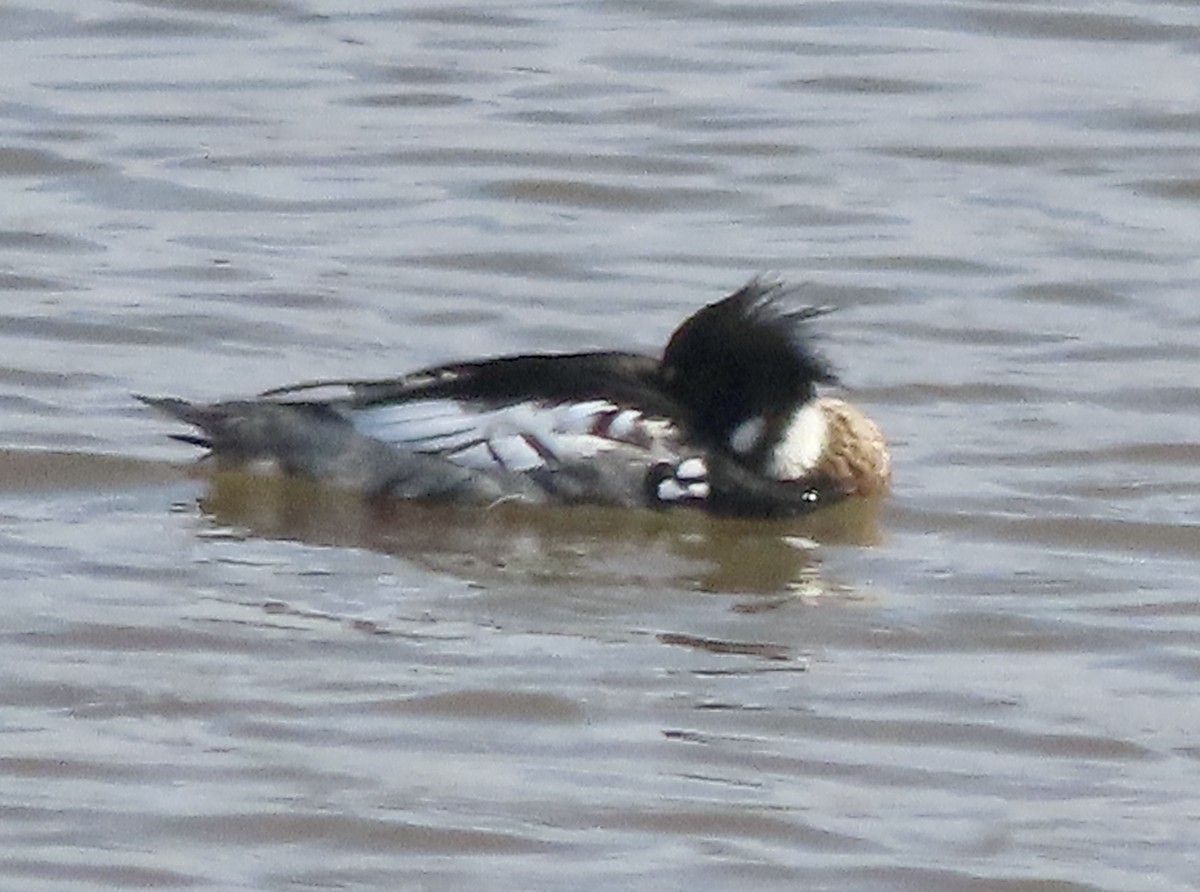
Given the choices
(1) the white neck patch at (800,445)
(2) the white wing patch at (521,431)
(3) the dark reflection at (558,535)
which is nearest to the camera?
(3) the dark reflection at (558,535)

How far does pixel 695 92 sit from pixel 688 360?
448 centimetres

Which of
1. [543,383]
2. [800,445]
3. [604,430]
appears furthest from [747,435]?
[543,383]

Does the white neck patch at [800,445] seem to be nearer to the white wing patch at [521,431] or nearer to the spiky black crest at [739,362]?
the spiky black crest at [739,362]

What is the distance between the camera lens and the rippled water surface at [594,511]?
7031 mm

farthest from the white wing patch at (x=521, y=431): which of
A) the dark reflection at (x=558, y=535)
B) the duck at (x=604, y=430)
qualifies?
the dark reflection at (x=558, y=535)

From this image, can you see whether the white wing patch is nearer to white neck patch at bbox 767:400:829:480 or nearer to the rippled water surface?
the rippled water surface

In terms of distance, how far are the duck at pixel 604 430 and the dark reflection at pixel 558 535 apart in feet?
0.16

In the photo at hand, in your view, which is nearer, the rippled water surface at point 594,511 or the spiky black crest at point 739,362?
the rippled water surface at point 594,511

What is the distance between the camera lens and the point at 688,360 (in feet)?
32.0

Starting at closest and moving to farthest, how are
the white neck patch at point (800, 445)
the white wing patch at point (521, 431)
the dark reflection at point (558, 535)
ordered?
the dark reflection at point (558, 535) → the white wing patch at point (521, 431) → the white neck patch at point (800, 445)

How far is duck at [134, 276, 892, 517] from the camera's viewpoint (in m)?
9.67

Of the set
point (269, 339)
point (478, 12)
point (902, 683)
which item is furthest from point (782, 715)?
point (478, 12)

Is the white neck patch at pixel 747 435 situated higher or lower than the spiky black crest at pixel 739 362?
lower

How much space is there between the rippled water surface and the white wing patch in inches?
6.4
